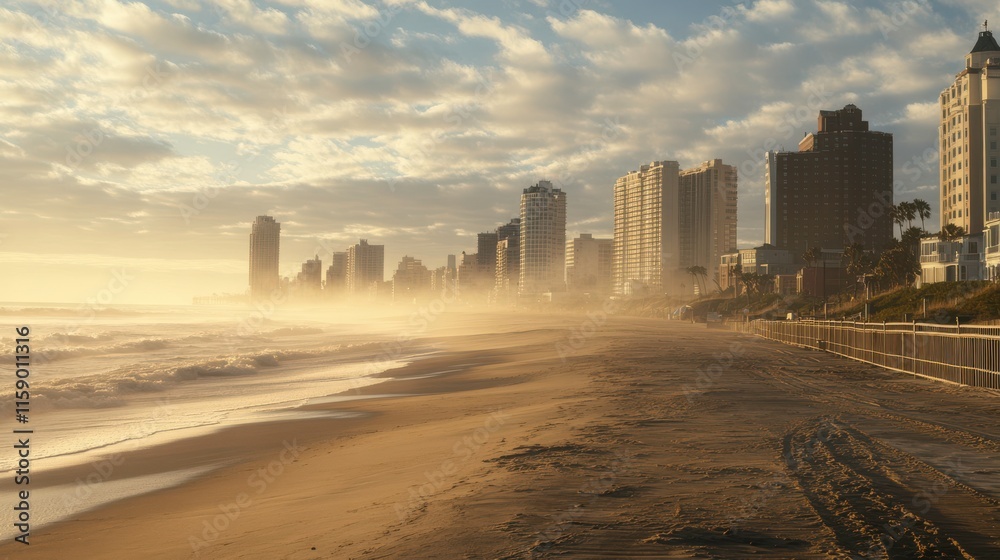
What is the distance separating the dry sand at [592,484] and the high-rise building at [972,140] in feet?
359

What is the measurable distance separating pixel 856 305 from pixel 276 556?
68.6 metres

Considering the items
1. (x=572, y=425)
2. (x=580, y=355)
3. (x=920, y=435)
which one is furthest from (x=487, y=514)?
(x=580, y=355)

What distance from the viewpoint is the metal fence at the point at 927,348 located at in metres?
16.7

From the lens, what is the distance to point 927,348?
A: 20.5 metres

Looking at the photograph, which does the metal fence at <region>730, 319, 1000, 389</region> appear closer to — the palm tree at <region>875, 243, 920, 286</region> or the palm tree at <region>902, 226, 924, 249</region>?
the palm tree at <region>875, 243, 920, 286</region>

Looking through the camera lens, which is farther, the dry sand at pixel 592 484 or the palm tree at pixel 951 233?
the palm tree at pixel 951 233

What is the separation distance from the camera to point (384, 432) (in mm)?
13812

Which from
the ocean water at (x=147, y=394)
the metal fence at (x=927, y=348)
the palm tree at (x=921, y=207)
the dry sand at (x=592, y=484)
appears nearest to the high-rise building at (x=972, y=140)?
the palm tree at (x=921, y=207)

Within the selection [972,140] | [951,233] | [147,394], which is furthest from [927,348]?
[972,140]

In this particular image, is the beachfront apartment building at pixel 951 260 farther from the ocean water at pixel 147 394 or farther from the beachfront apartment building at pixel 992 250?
the ocean water at pixel 147 394

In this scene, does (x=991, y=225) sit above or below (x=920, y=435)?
above

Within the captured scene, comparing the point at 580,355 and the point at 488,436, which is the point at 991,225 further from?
the point at 488,436

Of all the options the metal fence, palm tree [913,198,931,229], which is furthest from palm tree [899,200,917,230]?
the metal fence

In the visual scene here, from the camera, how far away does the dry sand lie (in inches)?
222
